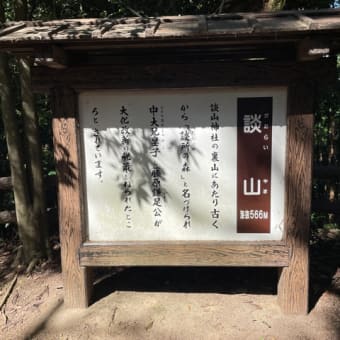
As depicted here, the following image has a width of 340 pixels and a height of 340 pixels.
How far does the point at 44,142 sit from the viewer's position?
6367 mm

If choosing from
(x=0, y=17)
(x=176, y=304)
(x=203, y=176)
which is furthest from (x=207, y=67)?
(x=0, y=17)

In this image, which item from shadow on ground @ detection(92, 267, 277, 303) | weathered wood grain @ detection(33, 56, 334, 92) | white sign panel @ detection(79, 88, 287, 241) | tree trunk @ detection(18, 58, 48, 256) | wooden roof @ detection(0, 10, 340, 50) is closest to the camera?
wooden roof @ detection(0, 10, 340, 50)

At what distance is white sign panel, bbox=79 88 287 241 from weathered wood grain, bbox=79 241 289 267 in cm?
8

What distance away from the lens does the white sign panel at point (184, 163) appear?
3.18 meters

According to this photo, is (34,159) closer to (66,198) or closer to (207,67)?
(66,198)

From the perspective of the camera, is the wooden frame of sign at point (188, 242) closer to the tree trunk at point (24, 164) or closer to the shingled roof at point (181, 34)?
the shingled roof at point (181, 34)

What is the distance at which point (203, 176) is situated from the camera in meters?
3.28

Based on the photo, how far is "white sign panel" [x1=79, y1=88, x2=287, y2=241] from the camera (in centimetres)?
318

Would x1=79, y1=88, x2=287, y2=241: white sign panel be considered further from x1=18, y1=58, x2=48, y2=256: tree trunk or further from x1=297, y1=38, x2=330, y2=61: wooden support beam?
x1=18, y1=58, x2=48, y2=256: tree trunk

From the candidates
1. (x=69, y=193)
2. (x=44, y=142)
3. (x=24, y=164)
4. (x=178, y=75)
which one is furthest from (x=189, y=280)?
(x=44, y=142)

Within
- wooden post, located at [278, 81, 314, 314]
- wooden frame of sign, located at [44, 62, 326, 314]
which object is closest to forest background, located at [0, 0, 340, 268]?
wooden post, located at [278, 81, 314, 314]

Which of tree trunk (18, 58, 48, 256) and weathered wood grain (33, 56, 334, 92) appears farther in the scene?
tree trunk (18, 58, 48, 256)

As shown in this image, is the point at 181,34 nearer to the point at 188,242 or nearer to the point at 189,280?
the point at 188,242

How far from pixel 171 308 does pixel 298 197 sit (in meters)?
1.56
